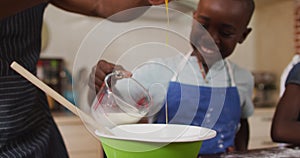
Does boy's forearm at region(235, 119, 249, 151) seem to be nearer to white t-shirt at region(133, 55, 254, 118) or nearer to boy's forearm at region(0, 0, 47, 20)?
white t-shirt at region(133, 55, 254, 118)

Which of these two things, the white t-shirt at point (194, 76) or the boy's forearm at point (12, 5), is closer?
the boy's forearm at point (12, 5)

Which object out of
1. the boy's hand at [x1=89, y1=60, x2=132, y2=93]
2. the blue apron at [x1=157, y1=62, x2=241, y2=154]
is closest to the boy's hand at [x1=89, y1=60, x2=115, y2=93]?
the boy's hand at [x1=89, y1=60, x2=132, y2=93]

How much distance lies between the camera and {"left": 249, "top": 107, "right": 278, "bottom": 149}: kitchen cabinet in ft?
6.72

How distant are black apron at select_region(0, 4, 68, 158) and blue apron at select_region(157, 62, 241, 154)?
212 millimetres

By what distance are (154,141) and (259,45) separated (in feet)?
7.22

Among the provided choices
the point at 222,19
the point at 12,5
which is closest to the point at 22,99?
the point at 12,5

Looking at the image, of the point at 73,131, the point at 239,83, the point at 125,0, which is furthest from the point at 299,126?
the point at 73,131

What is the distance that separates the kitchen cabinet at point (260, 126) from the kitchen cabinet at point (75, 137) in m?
0.82

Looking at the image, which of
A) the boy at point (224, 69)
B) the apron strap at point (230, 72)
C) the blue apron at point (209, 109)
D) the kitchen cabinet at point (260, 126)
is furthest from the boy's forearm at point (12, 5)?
the kitchen cabinet at point (260, 126)

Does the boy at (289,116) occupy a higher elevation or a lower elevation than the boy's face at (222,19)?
lower

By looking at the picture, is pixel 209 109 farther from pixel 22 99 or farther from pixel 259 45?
pixel 259 45

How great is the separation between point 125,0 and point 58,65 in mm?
1474

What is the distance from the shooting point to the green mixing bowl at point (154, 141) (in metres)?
0.45

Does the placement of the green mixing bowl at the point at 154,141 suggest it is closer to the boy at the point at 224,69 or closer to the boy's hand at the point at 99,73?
the boy's hand at the point at 99,73
